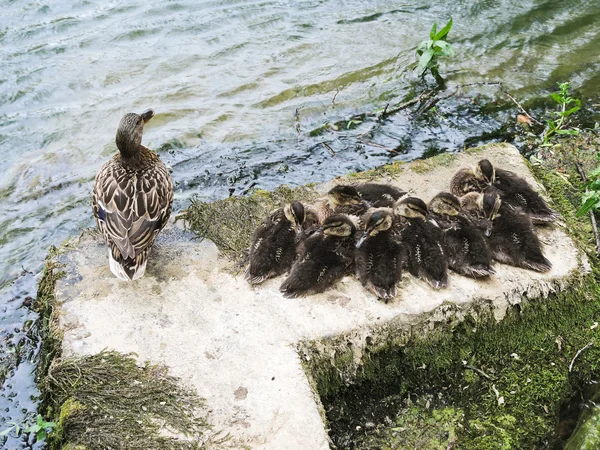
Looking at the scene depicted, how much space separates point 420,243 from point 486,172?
0.99 meters

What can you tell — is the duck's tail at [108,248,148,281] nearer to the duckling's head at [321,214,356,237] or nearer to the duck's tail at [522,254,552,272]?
the duckling's head at [321,214,356,237]

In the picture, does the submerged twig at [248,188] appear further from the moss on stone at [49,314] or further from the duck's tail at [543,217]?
the duck's tail at [543,217]

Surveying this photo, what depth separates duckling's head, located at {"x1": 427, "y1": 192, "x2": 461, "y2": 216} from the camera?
14.7ft

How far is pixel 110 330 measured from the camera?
3.91m

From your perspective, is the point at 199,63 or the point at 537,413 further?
the point at 199,63

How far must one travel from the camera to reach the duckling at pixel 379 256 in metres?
4.03

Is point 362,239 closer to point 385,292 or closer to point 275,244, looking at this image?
point 385,292

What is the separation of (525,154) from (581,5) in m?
4.57

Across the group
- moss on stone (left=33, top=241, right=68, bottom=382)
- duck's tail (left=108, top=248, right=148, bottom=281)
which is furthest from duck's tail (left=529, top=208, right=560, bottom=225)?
moss on stone (left=33, top=241, right=68, bottom=382)

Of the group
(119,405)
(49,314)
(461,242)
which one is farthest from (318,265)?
(49,314)

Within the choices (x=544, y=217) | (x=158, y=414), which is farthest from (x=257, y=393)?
(x=544, y=217)

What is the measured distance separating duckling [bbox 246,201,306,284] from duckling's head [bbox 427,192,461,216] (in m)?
0.95

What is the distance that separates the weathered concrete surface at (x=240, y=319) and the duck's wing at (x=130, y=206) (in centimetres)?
27

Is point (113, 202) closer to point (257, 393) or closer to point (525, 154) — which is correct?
point (257, 393)
